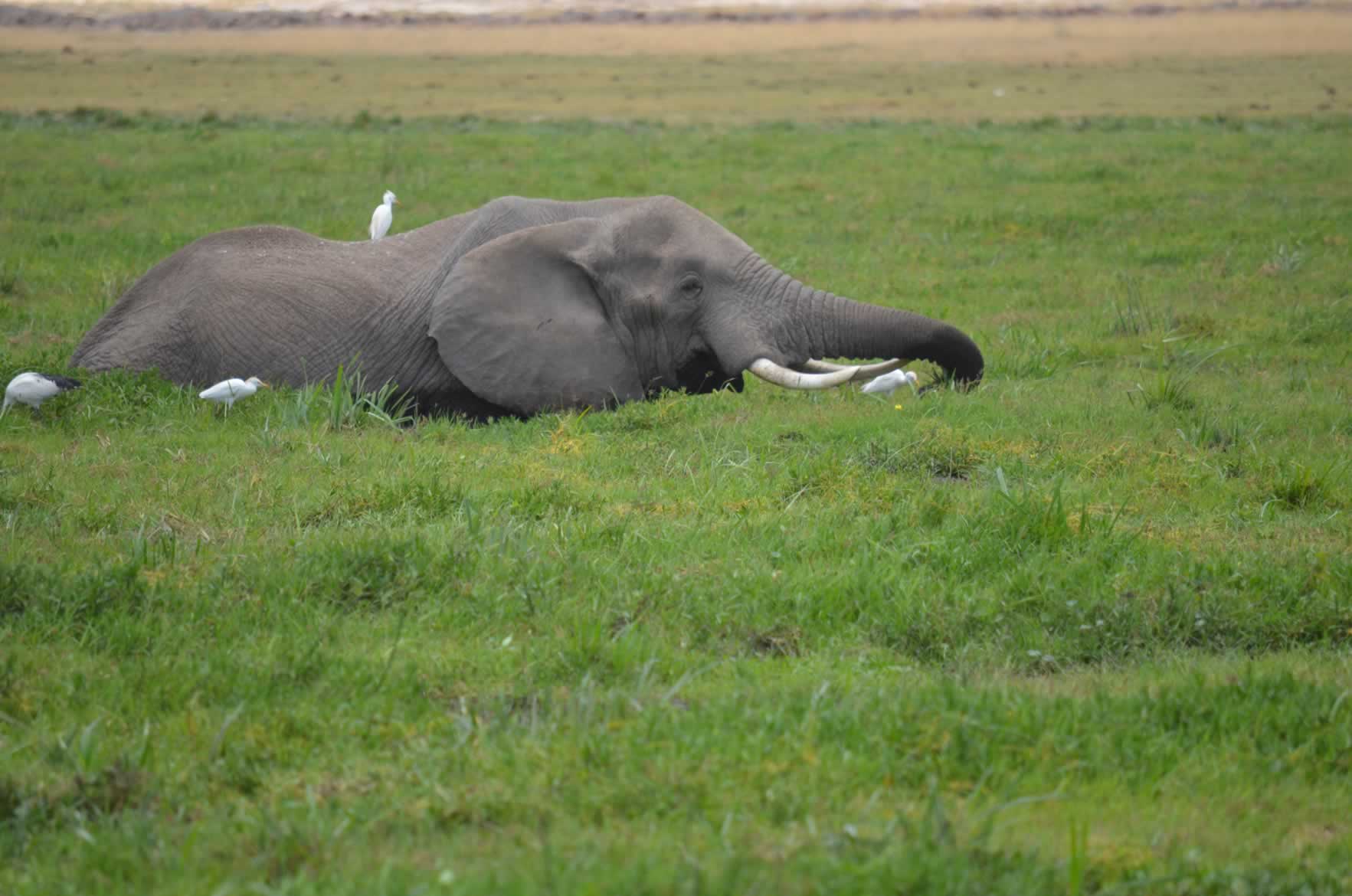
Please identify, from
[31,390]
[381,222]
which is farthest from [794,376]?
[381,222]

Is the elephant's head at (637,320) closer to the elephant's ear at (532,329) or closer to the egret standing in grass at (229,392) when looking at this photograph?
the elephant's ear at (532,329)

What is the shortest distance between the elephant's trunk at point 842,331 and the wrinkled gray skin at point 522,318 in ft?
0.03

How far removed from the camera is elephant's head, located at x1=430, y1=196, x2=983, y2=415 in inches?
342

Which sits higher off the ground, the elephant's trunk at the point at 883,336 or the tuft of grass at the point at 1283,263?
the elephant's trunk at the point at 883,336

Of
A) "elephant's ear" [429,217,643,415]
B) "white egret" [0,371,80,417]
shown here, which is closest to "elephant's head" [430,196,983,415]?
"elephant's ear" [429,217,643,415]

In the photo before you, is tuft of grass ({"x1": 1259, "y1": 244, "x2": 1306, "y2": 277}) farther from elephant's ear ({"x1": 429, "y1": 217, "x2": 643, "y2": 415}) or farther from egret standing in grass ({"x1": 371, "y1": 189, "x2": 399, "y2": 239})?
egret standing in grass ({"x1": 371, "y1": 189, "x2": 399, "y2": 239})

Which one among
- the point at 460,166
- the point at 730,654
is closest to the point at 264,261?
the point at 730,654

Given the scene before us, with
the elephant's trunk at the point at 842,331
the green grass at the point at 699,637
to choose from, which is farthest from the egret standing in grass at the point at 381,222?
the elephant's trunk at the point at 842,331

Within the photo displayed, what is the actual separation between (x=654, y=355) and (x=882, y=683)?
4471mm

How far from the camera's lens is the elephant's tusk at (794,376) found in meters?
8.65

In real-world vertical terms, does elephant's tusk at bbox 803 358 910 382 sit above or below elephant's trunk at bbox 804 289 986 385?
below

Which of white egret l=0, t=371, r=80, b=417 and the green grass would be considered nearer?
the green grass

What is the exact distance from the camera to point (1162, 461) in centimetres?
752

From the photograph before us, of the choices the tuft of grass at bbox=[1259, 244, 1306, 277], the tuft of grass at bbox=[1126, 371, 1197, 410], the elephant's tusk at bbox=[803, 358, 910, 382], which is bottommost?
the tuft of grass at bbox=[1259, 244, 1306, 277]
